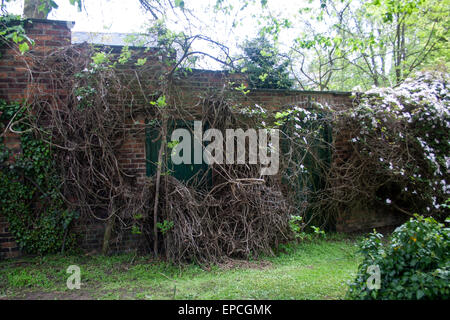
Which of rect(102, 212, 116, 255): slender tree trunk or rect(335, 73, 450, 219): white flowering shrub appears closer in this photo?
rect(102, 212, 116, 255): slender tree trunk

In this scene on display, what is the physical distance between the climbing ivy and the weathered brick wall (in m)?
0.18

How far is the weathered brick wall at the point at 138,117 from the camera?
4965mm

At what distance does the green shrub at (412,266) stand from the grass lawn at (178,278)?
53 centimetres

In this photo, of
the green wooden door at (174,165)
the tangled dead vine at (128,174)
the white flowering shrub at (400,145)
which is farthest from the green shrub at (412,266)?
the white flowering shrub at (400,145)

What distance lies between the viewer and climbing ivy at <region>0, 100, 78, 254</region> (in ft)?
15.9

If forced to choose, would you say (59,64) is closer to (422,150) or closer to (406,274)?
(406,274)

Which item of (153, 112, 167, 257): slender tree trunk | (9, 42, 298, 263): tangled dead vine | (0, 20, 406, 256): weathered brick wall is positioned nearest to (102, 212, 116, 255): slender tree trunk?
(9, 42, 298, 263): tangled dead vine

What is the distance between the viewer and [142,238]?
17.6ft

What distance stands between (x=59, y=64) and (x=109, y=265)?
3167mm

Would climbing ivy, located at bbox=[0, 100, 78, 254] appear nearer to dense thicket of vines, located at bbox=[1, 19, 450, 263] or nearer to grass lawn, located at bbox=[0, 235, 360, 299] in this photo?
dense thicket of vines, located at bbox=[1, 19, 450, 263]

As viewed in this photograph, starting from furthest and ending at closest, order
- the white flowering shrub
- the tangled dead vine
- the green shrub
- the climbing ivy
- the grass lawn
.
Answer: the white flowering shrub < the tangled dead vine < the climbing ivy < the grass lawn < the green shrub

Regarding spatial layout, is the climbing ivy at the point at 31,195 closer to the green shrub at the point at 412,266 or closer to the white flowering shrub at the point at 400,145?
the green shrub at the point at 412,266

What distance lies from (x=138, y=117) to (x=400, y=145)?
4.96 metres
